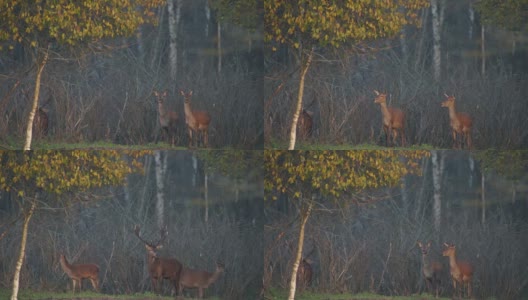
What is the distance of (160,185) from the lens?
9.89m

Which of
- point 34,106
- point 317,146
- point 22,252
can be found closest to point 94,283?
point 22,252

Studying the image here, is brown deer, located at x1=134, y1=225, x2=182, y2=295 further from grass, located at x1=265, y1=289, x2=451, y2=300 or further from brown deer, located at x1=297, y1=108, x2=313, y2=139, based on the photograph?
brown deer, located at x1=297, y1=108, x2=313, y2=139

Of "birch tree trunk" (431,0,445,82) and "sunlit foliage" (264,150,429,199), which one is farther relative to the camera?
"birch tree trunk" (431,0,445,82)

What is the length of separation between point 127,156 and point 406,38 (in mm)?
2434

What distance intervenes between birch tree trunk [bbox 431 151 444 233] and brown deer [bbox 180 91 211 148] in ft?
6.03

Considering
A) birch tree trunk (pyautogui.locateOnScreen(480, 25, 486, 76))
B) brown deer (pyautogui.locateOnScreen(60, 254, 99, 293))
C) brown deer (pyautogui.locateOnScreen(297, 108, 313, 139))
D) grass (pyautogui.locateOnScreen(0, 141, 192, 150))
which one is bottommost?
brown deer (pyautogui.locateOnScreen(60, 254, 99, 293))

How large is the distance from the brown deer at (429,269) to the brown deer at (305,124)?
1260 millimetres

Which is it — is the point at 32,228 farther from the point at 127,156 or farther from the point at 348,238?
the point at 348,238

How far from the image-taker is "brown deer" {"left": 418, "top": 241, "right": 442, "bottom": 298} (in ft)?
32.6

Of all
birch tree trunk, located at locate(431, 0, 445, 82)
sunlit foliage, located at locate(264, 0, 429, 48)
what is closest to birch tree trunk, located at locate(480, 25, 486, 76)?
birch tree trunk, located at locate(431, 0, 445, 82)

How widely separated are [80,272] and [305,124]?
2.14 metres

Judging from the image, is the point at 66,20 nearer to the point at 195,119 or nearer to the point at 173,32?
the point at 173,32

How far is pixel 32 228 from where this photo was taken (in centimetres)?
979

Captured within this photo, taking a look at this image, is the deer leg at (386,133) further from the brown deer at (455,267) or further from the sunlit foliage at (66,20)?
the sunlit foliage at (66,20)
